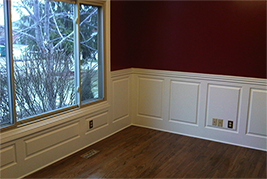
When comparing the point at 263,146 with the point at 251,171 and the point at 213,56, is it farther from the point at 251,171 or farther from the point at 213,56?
the point at 213,56

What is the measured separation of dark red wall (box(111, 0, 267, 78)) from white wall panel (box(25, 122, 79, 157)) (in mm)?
1234

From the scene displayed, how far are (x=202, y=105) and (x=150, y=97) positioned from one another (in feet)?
2.81

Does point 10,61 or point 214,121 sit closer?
point 10,61

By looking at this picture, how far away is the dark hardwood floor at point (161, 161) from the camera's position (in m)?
3.08

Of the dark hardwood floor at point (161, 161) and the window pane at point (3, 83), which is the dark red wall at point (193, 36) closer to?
the dark hardwood floor at point (161, 161)

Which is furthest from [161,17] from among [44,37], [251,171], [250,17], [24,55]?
[251,171]

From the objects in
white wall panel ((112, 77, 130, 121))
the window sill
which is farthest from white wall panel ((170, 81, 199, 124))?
the window sill

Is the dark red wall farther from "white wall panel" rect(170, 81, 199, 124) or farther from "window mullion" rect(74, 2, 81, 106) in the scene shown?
"window mullion" rect(74, 2, 81, 106)

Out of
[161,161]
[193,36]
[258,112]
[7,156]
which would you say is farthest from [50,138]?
[258,112]

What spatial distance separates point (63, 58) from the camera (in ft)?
11.0

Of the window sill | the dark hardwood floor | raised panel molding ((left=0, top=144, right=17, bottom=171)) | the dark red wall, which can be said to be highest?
the dark red wall

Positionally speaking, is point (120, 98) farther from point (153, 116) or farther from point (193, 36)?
point (193, 36)

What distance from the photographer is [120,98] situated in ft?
14.5

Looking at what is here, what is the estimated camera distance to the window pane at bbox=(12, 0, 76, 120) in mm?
2842
